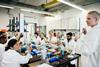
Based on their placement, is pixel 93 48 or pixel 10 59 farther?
pixel 10 59

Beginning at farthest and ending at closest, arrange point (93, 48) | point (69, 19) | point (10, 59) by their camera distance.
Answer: point (69, 19) → point (10, 59) → point (93, 48)

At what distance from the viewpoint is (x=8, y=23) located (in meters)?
5.00

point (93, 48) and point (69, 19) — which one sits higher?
point (69, 19)

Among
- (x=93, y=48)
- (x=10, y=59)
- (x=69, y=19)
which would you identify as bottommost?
(x=10, y=59)

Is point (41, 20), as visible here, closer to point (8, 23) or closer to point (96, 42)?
point (8, 23)

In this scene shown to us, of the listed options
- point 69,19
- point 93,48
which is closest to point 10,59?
point 93,48

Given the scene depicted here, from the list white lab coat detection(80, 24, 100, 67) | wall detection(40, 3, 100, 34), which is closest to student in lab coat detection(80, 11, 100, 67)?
white lab coat detection(80, 24, 100, 67)

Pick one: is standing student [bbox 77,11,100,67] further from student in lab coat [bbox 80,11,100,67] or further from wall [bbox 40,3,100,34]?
wall [bbox 40,3,100,34]

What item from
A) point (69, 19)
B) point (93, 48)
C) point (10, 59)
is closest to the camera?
point (93, 48)

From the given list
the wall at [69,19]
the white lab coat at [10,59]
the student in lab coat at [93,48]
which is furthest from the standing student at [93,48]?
the wall at [69,19]

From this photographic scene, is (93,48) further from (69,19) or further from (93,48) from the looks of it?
(69,19)

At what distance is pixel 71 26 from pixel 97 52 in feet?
12.2

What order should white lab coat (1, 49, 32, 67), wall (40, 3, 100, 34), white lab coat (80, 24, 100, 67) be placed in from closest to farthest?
white lab coat (80, 24, 100, 67), white lab coat (1, 49, 32, 67), wall (40, 3, 100, 34)

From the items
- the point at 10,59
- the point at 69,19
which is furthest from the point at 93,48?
the point at 69,19
